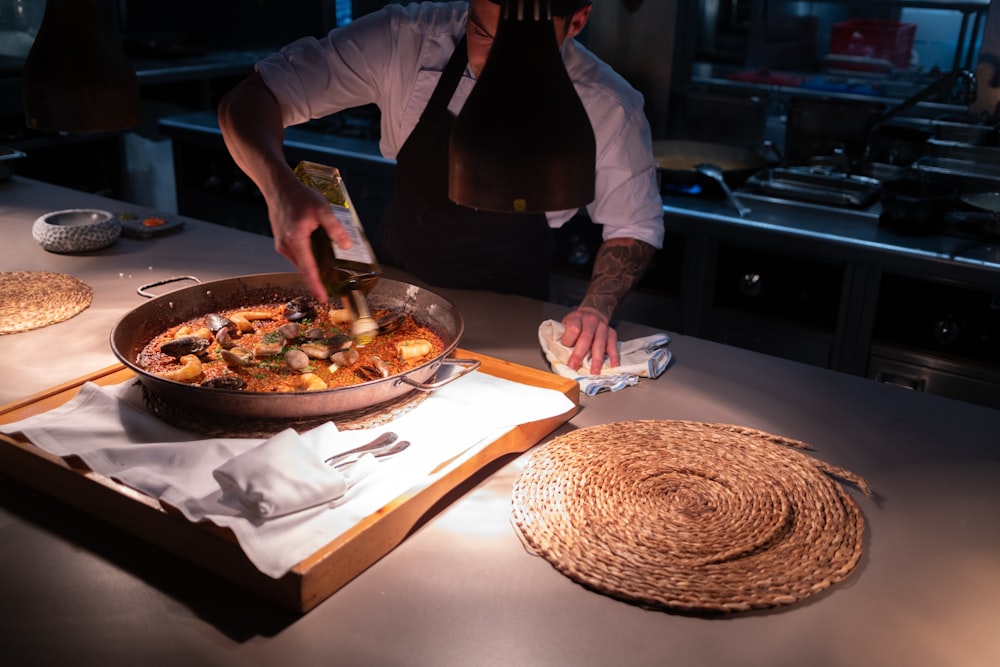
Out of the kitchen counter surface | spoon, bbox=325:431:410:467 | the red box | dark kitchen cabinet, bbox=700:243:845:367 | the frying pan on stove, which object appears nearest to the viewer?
the kitchen counter surface

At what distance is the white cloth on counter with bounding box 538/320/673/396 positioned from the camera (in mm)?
1673

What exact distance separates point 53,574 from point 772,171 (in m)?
2.63

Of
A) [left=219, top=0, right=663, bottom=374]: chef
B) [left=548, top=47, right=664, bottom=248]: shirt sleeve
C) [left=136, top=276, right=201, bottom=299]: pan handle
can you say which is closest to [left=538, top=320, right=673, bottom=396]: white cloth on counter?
[left=219, top=0, right=663, bottom=374]: chef

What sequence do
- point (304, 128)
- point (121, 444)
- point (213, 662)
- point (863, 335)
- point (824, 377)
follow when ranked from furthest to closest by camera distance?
point (304, 128)
point (863, 335)
point (824, 377)
point (121, 444)
point (213, 662)

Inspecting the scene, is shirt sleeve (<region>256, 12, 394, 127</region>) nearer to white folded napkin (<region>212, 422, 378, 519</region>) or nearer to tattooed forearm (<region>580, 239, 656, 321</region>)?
tattooed forearm (<region>580, 239, 656, 321</region>)

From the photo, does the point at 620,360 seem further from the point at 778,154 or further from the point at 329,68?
the point at 778,154

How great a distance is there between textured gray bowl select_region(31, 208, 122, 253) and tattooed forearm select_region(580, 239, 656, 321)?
120 centimetres

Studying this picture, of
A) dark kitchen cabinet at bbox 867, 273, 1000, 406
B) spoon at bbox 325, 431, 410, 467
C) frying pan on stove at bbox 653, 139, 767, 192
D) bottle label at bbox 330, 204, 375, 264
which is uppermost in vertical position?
bottle label at bbox 330, 204, 375, 264

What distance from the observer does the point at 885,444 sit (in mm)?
1484

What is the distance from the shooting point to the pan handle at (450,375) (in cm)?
142

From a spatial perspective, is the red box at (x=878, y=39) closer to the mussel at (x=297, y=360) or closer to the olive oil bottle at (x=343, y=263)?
the olive oil bottle at (x=343, y=263)

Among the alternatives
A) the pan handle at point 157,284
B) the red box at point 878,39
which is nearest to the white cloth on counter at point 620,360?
the pan handle at point 157,284

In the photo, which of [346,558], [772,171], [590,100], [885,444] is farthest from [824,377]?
[772,171]

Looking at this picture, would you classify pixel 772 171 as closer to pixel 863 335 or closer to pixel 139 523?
pixel 863 335
